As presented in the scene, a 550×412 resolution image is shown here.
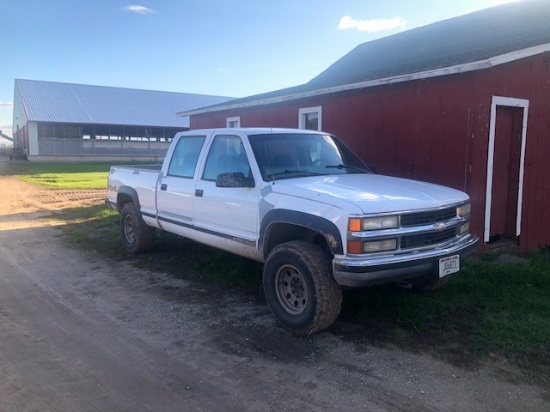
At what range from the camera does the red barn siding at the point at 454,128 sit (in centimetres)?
729

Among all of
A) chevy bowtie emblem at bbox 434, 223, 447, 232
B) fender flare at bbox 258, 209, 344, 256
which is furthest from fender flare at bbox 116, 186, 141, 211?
chevy bowtie emblem at bbox 434, 223, 447, 232

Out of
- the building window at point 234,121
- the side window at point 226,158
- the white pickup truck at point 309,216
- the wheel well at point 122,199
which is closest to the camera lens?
the white pickup truck at point 309,216

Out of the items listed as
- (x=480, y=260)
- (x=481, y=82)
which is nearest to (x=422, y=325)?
(x=480, y=260)

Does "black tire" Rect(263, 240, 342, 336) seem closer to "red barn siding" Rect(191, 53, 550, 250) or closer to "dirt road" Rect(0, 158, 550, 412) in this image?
"dirt road" Rect(0, 158, 550, 412)

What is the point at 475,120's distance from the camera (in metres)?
7.21

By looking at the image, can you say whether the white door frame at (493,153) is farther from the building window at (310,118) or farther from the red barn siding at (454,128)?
the building window at (310,118)

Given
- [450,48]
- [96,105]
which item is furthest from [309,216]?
[96,105]

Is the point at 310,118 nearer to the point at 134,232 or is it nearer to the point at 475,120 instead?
the point at 475,120

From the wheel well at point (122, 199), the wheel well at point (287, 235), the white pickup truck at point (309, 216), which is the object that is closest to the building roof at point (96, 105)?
the wheel well at point (122, 199)

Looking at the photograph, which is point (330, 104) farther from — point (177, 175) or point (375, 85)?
point (177, 175)

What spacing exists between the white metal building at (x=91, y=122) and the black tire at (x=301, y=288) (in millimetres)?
35917

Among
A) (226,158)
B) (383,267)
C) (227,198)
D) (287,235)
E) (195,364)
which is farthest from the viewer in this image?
(226,158)

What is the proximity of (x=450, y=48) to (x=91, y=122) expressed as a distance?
3335cm

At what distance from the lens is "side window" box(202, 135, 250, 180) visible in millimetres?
5535
